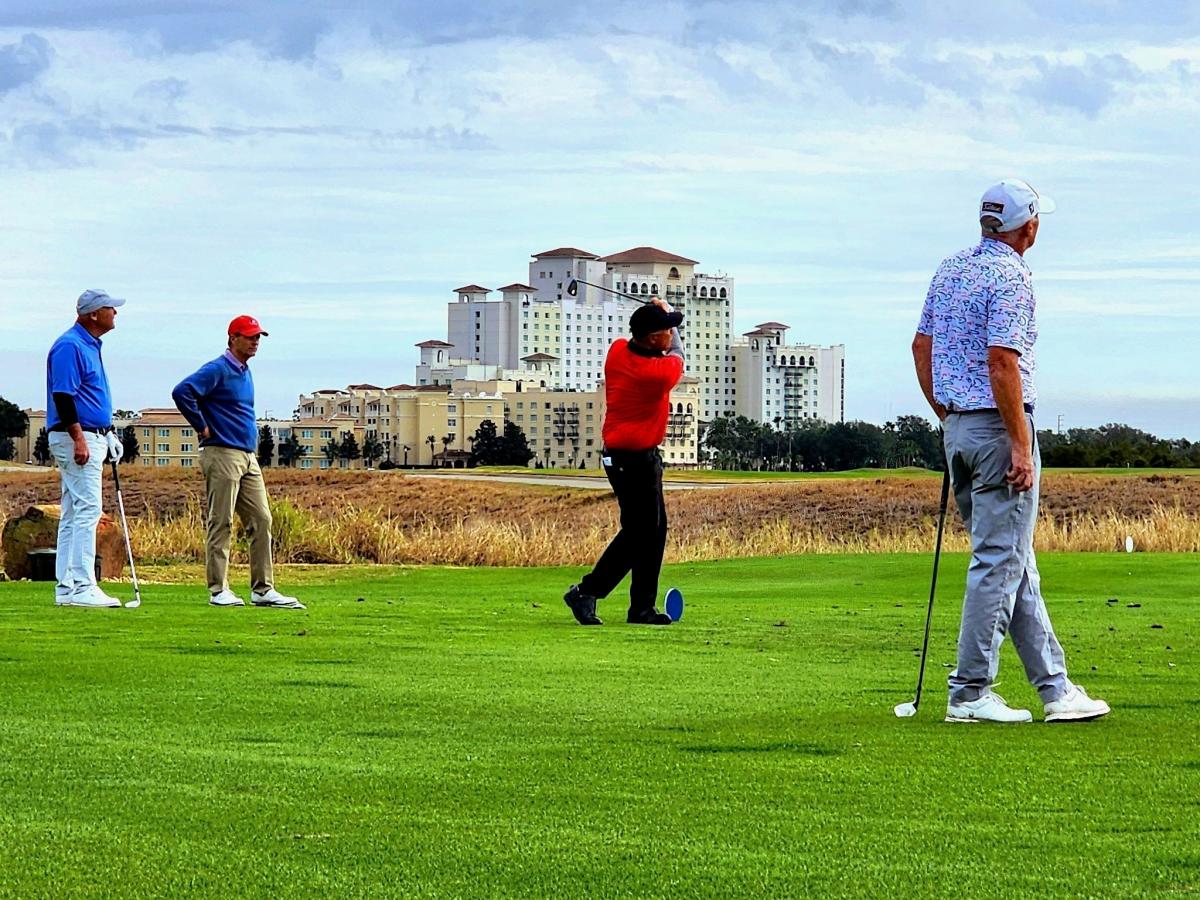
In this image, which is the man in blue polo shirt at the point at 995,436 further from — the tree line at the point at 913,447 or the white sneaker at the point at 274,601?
the tree line at the point at 913,447

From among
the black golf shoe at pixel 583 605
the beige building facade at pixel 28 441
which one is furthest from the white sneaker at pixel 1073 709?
the beige building facade at pixel 28 441

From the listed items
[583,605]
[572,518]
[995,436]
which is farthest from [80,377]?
[572,518]

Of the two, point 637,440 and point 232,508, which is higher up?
point 637,440

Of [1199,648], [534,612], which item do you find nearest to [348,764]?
[1199,648]

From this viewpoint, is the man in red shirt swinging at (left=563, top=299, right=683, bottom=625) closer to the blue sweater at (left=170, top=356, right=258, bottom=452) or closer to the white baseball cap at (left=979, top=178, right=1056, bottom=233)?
the blue sweater at (left=170, top=356, right=258, bottom=452)

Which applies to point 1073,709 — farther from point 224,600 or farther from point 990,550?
point 224,600

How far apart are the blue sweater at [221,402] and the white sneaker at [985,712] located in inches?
310

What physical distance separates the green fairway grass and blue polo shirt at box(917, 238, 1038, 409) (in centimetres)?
138

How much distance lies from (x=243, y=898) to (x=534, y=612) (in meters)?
9.68

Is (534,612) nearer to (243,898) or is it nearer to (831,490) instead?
(243,898)

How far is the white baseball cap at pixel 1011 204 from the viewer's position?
7.86m

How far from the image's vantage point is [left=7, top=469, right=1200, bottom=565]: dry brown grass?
26062 mm

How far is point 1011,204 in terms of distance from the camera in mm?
7863

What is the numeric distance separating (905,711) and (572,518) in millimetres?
35113
